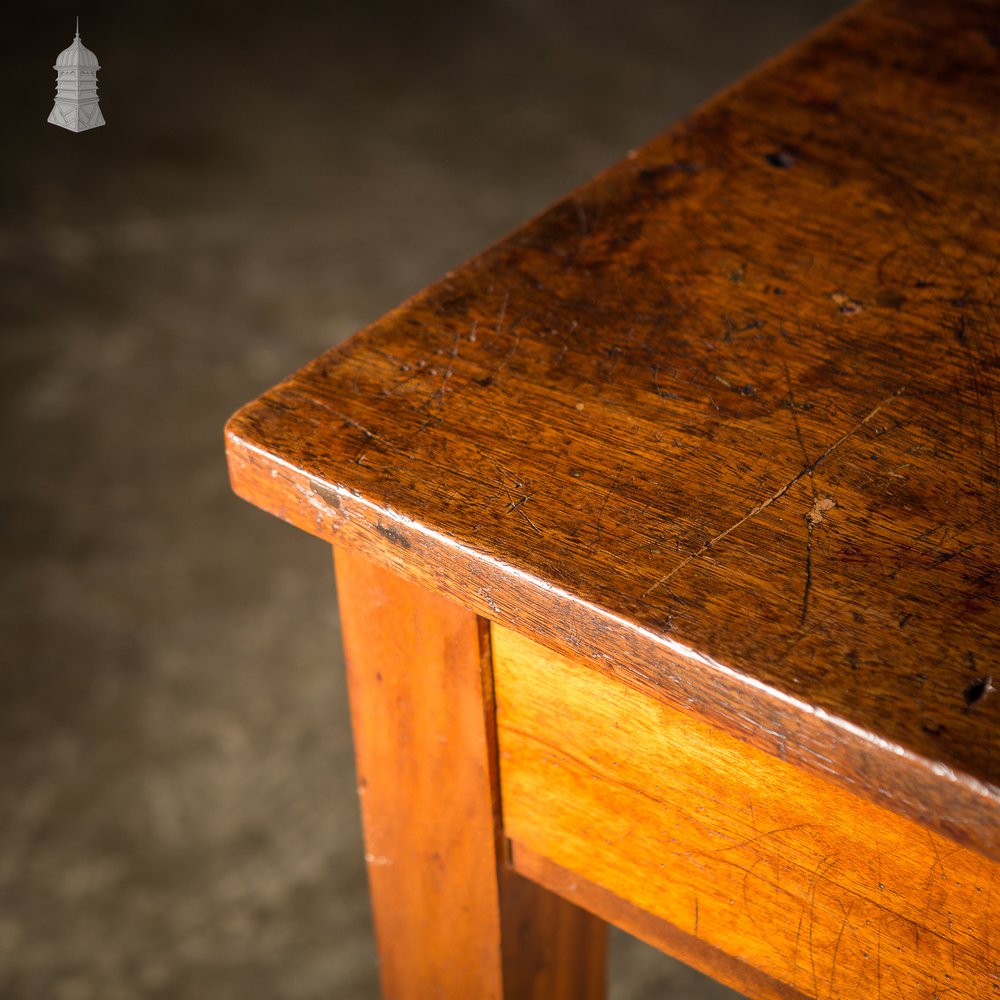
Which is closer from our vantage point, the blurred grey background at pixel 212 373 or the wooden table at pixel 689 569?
the wooden table at pixel 689 569

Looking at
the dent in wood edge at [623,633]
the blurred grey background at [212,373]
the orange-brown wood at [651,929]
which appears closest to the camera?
the dent in wood edge at [623,633]

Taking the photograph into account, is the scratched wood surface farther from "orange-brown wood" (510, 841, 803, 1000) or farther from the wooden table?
"orange-brown wood" (510, 841, 803, 1000)

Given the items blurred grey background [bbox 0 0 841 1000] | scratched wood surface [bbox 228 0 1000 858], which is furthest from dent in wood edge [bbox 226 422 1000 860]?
blurred grey background [bbox 0 0 841 1000]

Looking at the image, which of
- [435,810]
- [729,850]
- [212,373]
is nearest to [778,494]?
[729,850]

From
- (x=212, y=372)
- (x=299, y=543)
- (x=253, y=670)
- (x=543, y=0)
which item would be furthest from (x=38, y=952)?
(x=543, y=0)

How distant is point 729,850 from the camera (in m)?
0.58

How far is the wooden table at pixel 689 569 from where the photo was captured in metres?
0.49

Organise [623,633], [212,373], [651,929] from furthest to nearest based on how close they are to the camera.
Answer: [212,373] < [651,929] < [623,633]

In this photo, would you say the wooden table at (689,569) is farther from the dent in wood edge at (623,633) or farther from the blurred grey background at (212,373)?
the blurred grey background at (212,373)

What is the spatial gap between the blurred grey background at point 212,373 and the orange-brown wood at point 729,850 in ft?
2.71

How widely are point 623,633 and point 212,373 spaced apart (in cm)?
178

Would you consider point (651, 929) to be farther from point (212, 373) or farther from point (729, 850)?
point (212, 373)

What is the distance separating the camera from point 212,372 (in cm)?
218

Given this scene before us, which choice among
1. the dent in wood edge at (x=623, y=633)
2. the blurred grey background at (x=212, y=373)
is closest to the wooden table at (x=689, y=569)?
the dent in wood edge at (x=623, y=633)
